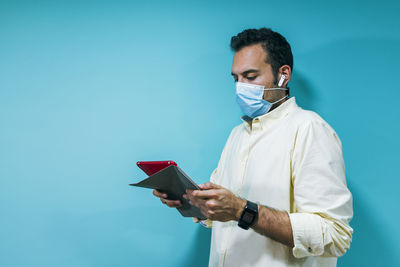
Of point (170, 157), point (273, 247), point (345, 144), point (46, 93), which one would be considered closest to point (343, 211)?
point (273, 247)

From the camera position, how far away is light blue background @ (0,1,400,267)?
1.39m

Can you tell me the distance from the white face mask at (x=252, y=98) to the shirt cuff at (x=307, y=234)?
0.43 m

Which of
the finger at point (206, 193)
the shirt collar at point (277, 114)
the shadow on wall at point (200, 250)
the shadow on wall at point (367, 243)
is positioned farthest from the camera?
the shadow on wall at point (200, 250)

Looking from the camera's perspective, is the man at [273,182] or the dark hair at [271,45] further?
the dark hair at [271,45]

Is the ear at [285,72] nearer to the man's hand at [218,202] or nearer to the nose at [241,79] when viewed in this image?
the nose at [241,79]

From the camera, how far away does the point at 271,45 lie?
47.9 inches

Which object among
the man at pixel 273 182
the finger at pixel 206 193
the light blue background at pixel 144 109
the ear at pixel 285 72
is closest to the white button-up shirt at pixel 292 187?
the man at pixel 273 182

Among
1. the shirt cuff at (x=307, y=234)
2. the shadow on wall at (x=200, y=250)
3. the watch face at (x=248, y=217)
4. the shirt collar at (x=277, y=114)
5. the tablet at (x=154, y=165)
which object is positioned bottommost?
the shadow on wall at (x=200, y=250)

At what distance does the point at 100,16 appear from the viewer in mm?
1519

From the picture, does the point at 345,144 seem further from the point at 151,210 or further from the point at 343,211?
the point at 151,210

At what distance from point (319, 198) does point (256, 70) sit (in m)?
0.52

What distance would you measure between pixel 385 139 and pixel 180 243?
3.27ft

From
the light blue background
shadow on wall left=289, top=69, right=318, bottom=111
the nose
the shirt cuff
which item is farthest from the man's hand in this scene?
shadow on wall left=289, top=69, right=318, bottom=111

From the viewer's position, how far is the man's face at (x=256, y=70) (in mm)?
1174
